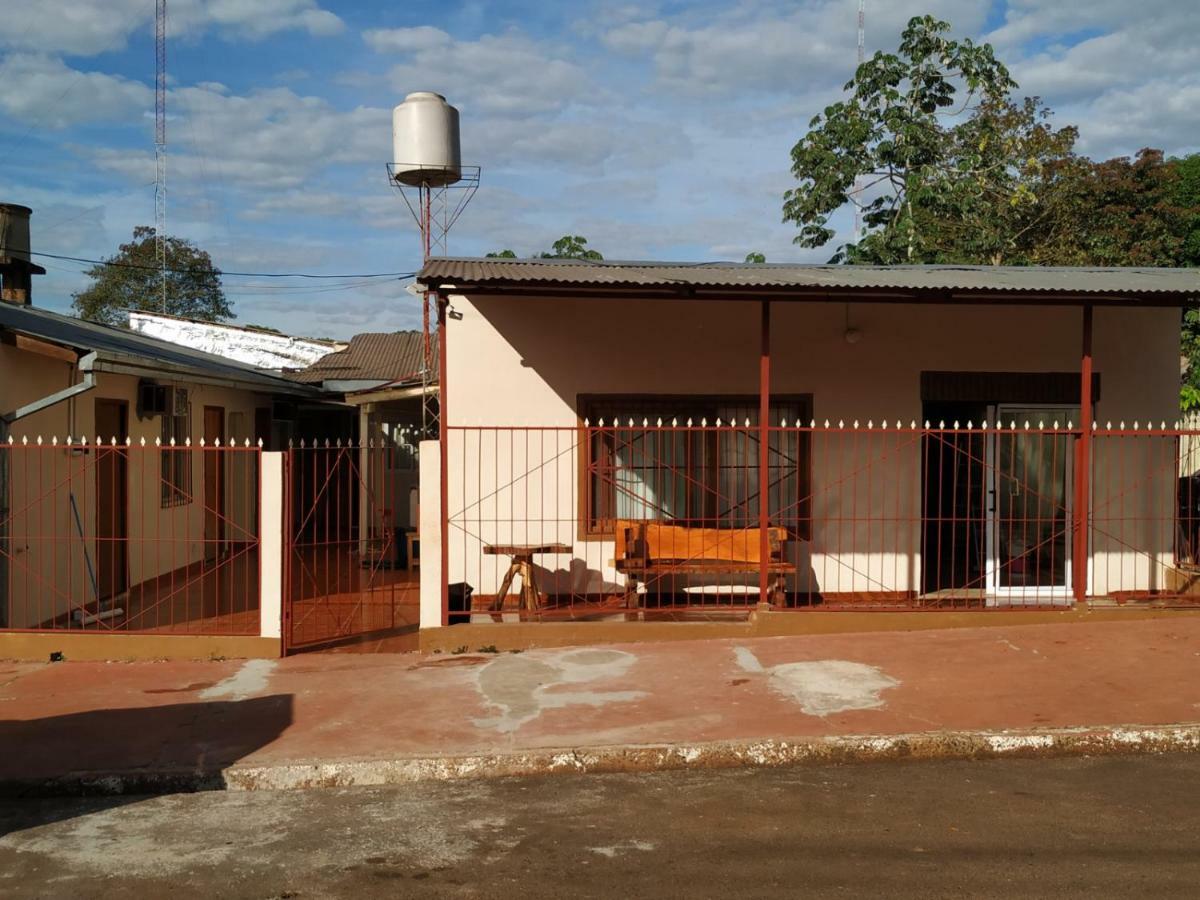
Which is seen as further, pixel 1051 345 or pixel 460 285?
pixel 1051 345

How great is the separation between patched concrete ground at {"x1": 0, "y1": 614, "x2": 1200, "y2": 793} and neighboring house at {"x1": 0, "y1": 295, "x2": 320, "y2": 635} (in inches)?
50.6

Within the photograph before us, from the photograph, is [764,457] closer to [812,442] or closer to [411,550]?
[812,442]

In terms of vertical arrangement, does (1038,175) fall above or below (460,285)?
above

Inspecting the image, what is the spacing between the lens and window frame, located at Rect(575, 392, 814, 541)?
34.2ft

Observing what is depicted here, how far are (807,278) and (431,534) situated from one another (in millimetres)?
3717

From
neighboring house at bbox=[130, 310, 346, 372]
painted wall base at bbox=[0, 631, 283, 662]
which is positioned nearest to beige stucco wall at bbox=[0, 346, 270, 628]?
painted wall base at bbox=[0, 631, 283, 662]

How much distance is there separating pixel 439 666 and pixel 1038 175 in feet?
60.3

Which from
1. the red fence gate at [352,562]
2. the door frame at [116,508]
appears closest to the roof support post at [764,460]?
the red fence gate at [352,562]

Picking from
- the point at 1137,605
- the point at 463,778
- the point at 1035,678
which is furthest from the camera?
the point at 1137,605

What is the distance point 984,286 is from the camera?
8656 mm

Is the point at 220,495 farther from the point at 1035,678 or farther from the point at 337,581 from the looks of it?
the point at 1035,678

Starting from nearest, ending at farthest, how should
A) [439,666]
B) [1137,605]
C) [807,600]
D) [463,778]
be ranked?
[463,778]
[439,666]
[1137,605]
[807,600]

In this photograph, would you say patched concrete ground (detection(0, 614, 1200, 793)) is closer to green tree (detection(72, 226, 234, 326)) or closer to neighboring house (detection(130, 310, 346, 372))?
neighboring house (detection(130, 310, 346, 372))

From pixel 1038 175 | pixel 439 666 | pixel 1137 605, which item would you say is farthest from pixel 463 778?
pixel 1038 175
